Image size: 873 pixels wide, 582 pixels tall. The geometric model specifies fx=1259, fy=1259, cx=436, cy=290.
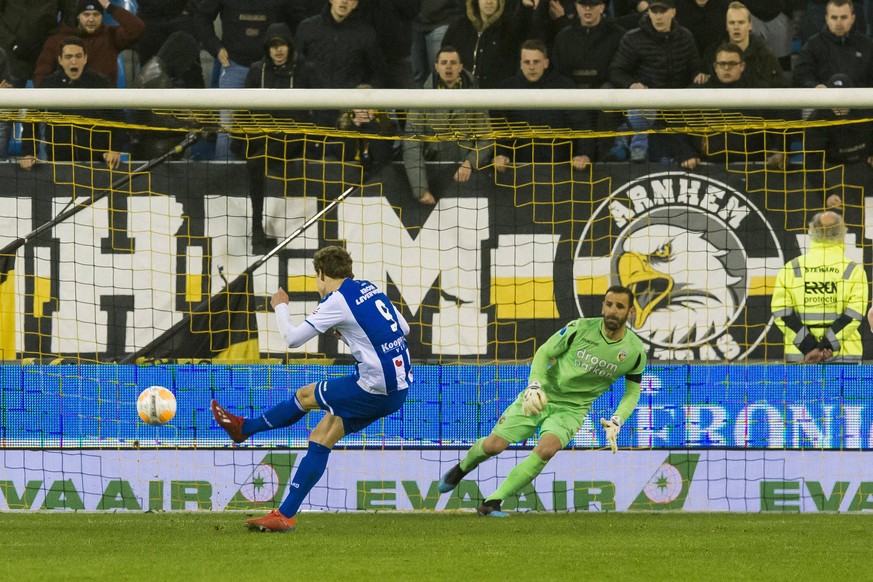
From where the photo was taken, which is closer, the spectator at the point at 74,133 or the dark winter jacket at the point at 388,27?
the spectator at the point at 74,133

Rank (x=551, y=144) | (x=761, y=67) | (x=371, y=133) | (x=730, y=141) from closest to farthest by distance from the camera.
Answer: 1. (x=371, y=133)
2. (x=551, y=144)
3. (x=730, y=141)
4. (x=761, y=67)

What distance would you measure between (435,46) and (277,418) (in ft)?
18.3

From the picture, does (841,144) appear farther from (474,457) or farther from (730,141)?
(474,457)

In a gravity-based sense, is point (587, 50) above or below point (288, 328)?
above

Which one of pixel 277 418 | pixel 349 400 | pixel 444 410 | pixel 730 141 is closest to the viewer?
pixel 349 400

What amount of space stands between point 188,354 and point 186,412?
0.77 m

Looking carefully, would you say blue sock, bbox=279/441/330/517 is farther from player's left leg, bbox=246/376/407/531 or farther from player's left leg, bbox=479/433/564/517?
player's left leg, bbox=479/433/564/517

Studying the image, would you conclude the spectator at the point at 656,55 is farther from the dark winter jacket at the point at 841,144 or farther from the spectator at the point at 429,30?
the spectator at the point at 429,30

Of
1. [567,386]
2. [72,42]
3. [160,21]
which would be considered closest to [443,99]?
[567,386]

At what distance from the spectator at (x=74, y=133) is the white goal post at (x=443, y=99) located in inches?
55.7

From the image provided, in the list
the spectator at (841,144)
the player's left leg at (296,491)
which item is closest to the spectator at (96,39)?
the player's left leg at (296,491)

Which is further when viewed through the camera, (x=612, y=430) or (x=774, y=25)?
(x=774, y=25)

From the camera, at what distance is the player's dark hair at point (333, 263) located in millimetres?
7488

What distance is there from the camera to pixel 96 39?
39.9 ft
